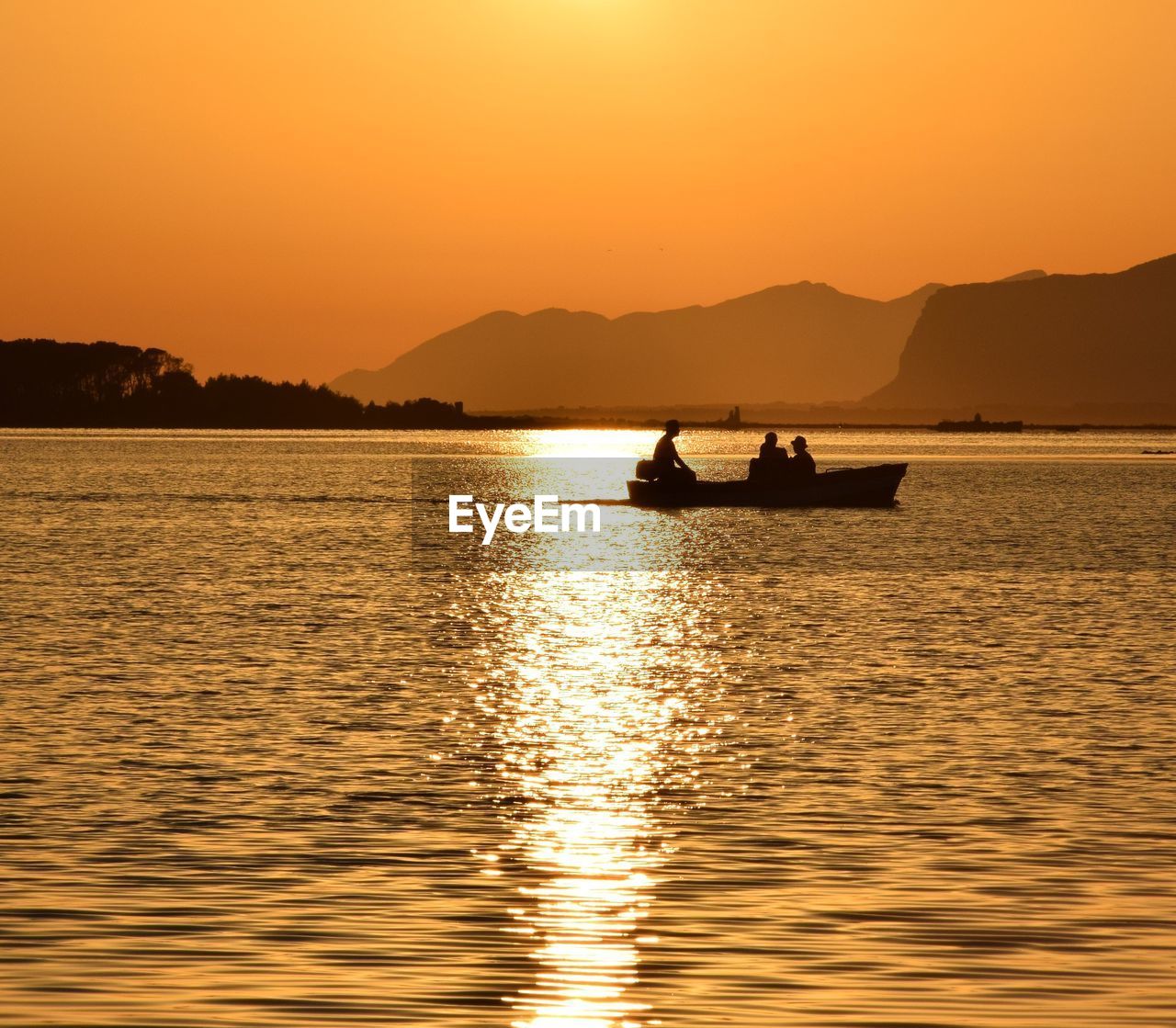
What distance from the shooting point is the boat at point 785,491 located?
7006 centimetres

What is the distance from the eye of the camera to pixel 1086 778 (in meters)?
19.1

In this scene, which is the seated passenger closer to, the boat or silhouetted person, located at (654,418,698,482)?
the boat

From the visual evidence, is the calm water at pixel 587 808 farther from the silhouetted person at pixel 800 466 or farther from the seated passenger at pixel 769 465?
the silhouetted person at pixel 800 466

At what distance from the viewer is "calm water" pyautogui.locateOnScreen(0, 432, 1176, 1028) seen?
39.0 ft

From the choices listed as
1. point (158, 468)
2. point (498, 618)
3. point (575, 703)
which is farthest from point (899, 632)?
point (158, 468)

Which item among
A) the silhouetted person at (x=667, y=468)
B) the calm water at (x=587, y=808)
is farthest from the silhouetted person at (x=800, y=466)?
the calm water at (x=587, y=808)

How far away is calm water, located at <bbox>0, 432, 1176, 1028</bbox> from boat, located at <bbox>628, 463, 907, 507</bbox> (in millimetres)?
26297

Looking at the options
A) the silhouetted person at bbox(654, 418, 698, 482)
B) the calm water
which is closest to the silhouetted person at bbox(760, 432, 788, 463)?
the silhouetted person at bbox(654, 418, 698, 482)

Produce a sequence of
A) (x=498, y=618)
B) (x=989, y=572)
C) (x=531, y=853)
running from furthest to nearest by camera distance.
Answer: (x=989, y=572) → (x=498, y=618) → (x=531, y=853)

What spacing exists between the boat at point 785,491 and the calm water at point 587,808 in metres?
26.3

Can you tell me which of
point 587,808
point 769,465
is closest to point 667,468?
point 769,465

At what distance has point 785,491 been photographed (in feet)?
244

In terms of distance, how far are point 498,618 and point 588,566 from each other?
1648cm

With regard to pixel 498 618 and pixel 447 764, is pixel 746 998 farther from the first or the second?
pixel 498 618
